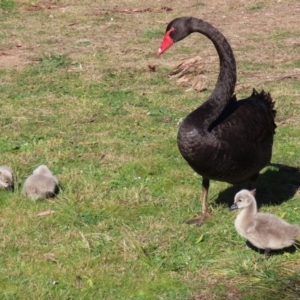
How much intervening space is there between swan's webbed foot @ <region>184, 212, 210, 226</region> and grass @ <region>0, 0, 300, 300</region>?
0.06 metres

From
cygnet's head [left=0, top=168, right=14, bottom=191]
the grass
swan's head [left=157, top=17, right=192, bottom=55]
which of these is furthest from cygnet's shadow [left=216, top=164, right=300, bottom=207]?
cygnet's head [left=0, top=168, right=14, bottom=191]

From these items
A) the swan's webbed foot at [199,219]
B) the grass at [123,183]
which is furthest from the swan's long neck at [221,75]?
the grass at [123,183]

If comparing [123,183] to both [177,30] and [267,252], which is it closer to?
[177,30]

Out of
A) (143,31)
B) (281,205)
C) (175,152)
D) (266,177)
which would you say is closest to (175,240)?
(281,205)

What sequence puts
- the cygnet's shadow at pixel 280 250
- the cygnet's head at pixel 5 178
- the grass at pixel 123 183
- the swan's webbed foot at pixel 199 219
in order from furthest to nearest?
the cygnet's head at pixel 5 178
the swan's webbed foot at pixel 199 219
the cygnet's shadow at pixel 280 250
the grass at pixel 123 183

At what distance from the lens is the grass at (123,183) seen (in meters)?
5.15

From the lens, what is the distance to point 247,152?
235 inches

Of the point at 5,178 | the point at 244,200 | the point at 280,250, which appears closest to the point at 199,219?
the point at 244,200

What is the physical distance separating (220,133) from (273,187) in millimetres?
1305

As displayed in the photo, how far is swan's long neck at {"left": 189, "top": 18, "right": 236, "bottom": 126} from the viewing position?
5969 mm

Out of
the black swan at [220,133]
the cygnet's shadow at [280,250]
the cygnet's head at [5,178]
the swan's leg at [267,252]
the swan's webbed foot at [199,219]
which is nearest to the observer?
the swan's leg at [267,252]

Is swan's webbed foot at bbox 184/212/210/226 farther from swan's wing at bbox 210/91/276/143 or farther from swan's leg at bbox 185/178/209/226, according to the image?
swan's wing at bbox 210/91/276/143

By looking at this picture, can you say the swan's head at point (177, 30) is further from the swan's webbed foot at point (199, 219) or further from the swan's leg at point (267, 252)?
the swan's leg at point (267, 252)

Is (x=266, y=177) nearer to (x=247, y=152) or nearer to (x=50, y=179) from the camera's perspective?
(x=247, y=152)
